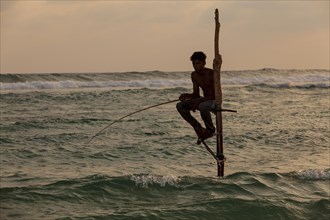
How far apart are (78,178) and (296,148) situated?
8278 mm

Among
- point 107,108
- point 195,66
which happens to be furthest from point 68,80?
point 195,66

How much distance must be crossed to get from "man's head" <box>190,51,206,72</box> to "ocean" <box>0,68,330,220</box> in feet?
15.2

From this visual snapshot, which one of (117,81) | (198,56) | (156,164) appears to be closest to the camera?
(198,56)

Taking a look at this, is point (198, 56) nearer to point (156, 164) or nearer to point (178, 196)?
point (178, 196)

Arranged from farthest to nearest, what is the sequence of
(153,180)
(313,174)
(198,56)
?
(313,174)
(153,180)
(198,56)

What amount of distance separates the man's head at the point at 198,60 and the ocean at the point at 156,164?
4633 millimetres

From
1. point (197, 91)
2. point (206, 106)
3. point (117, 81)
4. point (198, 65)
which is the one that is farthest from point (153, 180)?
point (117, 81)

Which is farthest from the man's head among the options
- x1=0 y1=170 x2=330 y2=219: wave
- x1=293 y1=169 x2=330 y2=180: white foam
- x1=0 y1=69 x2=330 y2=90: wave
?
x1=0 y1=69 x2=330 y2=90: wave

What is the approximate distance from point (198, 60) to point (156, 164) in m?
9.11

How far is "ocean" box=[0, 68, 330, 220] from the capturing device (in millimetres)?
12695

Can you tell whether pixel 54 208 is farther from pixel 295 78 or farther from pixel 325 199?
pixel 295 78

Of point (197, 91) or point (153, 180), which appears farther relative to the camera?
point (153, 180)

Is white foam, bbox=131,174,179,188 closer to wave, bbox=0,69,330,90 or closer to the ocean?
the ocean

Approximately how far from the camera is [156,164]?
17016mm
